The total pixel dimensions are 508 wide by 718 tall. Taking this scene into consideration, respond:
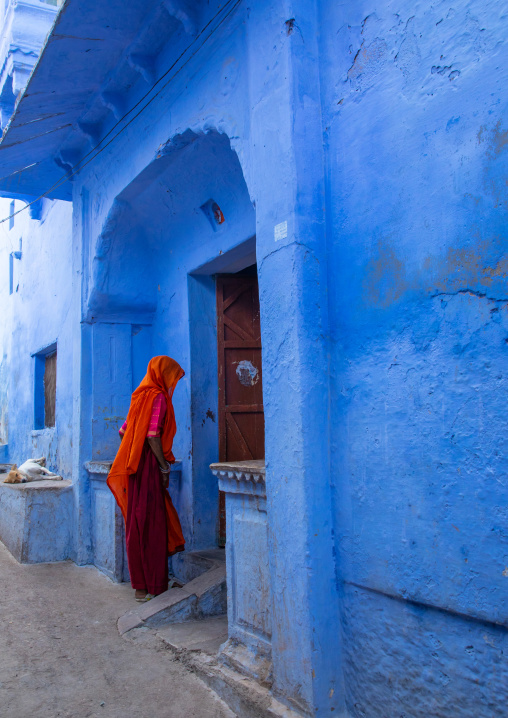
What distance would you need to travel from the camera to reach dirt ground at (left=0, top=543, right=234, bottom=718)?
2750 millimetres

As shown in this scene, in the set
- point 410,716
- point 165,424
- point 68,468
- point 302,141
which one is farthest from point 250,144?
point 68,468

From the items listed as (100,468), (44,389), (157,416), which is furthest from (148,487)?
(44,389)

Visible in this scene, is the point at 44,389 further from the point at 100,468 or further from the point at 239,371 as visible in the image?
the point at 239,371

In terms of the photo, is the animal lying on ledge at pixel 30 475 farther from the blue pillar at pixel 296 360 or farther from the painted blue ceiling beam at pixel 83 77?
the blue pillar at pixel 296 360

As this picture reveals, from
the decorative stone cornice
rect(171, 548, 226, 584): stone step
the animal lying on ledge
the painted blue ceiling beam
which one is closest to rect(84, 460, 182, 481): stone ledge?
rect(171, 548, 226, 584): stone step

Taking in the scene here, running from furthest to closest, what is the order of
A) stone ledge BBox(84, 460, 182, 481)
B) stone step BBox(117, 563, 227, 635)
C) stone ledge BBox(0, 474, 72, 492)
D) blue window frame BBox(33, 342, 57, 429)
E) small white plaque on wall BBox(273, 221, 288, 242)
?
blue window frame BBox(33, 342, 57, 429) → stone ledge BBox(0, 474, 72, 492) → stone ledge BBox(84, 460, 182, 481) → stone step BBox(117, 563, 227, 635) → small white plaque on wall BBox(273, 221, 288, 242)

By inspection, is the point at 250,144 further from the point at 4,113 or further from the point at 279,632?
the point at 4,113

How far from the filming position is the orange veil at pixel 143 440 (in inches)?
166

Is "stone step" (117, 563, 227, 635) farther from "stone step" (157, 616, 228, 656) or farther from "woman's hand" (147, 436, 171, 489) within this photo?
"woman's hand" (147, 436, 171, 489)

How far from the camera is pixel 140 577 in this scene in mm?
4203

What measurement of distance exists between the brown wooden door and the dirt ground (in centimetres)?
142

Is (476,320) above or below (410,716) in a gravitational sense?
above

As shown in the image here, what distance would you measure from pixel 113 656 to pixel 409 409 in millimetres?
2474

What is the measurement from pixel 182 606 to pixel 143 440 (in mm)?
1205
